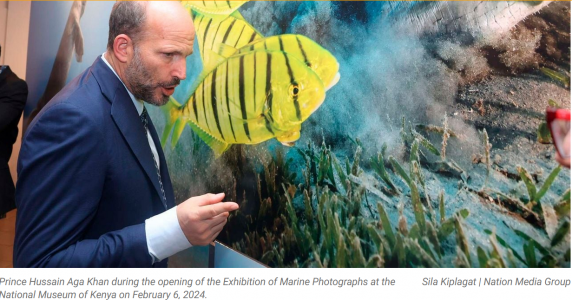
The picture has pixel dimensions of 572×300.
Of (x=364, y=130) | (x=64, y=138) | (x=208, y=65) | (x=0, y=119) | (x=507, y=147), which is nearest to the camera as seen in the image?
(x=64, y=138)

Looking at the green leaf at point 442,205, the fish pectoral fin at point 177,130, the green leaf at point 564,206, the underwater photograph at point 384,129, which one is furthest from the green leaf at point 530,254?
the fish pectoral fin at point 177,130

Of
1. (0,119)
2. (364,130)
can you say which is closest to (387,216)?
(364,130)

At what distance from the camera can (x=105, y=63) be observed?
1242 mm

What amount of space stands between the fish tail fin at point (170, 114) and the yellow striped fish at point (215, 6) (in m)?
0.46

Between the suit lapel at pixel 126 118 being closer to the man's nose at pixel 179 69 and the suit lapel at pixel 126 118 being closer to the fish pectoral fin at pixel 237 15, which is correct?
the man's nose at pixel 179 69

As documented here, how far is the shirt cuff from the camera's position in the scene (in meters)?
1.13

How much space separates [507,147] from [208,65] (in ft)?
4.23

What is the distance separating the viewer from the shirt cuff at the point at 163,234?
3.69 feet

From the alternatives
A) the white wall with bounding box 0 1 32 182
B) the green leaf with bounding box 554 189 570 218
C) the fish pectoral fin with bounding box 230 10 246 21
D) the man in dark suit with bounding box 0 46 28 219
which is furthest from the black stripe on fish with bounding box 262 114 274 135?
the white wall with bounding box 0 1 32 182

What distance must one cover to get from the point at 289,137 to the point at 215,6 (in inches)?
29.2

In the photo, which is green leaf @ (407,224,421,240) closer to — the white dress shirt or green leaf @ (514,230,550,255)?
green leaf @ (514,230,550,255)

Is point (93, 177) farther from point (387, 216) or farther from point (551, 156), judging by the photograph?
point (551, 156)

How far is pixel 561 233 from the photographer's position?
3.51 feet

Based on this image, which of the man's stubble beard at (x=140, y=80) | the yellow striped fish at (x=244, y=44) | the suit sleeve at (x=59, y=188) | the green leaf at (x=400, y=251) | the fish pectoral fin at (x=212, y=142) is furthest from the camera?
the fish pectoral fin at (x=212, y=142)
